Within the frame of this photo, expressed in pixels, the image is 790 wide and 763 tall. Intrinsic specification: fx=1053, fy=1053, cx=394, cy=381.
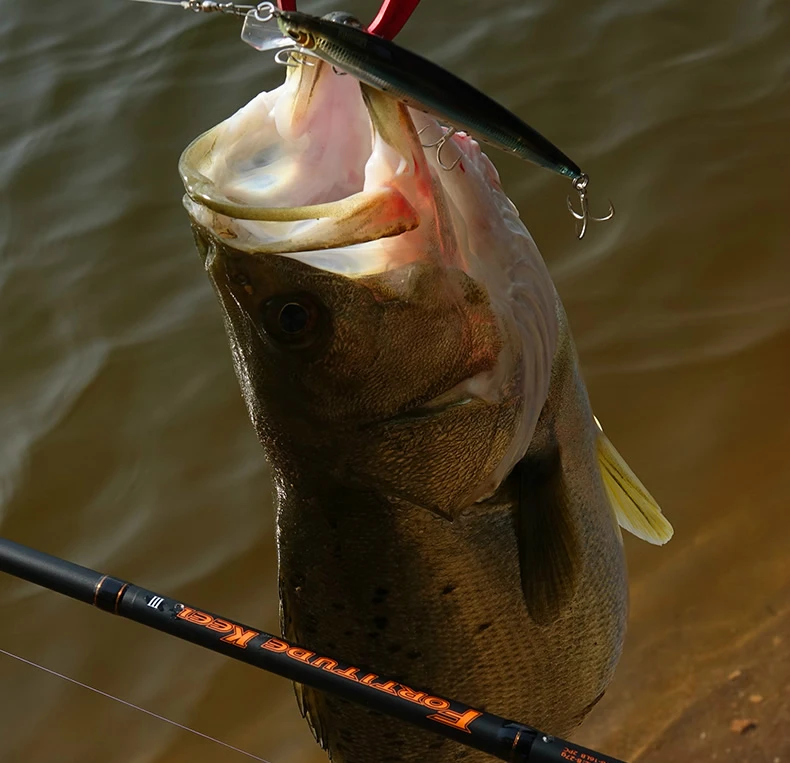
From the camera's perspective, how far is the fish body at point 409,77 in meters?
1.20

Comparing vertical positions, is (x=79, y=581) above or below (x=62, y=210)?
above

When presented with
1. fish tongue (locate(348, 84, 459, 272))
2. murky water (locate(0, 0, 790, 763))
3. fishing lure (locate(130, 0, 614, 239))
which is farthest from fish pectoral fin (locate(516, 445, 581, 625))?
murky water (locate(0, 0, 790, 763))

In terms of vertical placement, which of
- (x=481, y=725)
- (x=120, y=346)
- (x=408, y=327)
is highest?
(x=408, y=327)

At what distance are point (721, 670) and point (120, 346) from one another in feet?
8.66

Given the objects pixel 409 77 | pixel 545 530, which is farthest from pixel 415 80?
pixel 545 530

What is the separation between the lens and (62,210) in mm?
5031

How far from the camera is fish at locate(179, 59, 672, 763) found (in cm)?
154

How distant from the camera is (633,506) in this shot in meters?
2.14

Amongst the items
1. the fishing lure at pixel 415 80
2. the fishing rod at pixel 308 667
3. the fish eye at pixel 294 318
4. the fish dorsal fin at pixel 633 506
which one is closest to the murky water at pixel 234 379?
the fish dorsal fin at pixel 633 506

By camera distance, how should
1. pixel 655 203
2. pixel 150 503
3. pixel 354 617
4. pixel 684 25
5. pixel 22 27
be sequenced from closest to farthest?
pixel 354 617
pixel 150 503
pixel 655 203
pixel 684 25
pixel 22 27

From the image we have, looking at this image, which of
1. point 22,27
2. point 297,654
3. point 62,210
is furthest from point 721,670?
point 22,27

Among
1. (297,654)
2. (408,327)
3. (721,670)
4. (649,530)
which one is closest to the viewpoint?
Answer: (408,327)

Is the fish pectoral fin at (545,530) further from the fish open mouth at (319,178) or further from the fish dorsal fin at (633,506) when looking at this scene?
the fish open mouth at (319,178)

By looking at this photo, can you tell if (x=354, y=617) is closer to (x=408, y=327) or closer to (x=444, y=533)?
(x=444, y=533)
